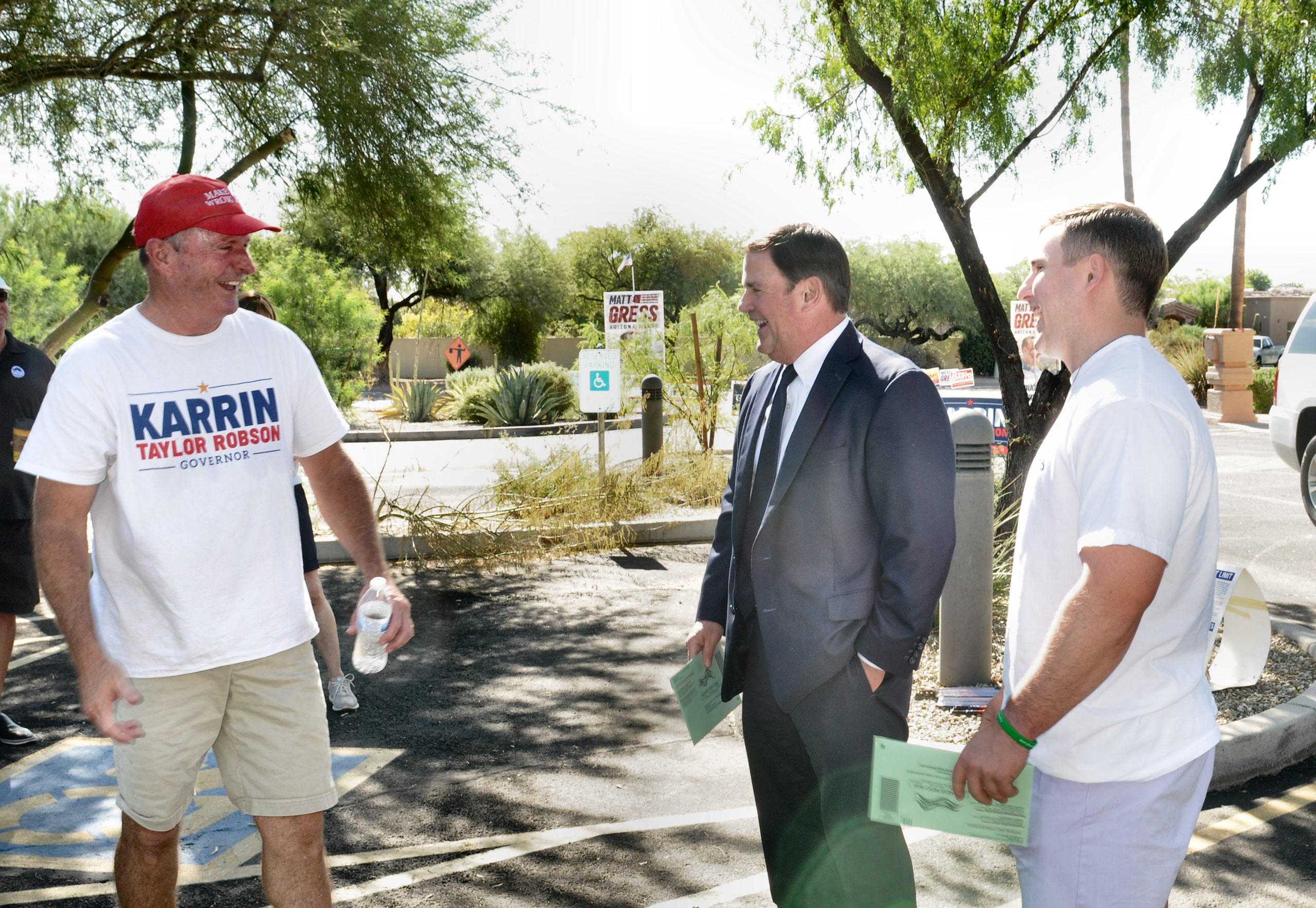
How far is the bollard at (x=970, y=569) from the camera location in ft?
16.2

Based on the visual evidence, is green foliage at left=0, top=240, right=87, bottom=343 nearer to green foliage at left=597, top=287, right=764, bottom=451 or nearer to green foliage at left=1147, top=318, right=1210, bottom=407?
green foliage at left=597, top=287, right=764, bottom=451

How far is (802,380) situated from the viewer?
2.72 metres

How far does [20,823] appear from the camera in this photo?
3912 millimetres

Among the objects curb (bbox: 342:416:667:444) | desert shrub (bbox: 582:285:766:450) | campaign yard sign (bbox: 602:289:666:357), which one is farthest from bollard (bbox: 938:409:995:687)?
curb (bbox: 342:416:667:444)

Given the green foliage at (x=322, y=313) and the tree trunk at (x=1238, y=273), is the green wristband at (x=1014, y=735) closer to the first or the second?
the green foliage at (x=322, y=313)

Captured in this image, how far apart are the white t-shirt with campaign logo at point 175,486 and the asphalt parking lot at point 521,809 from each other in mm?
1199

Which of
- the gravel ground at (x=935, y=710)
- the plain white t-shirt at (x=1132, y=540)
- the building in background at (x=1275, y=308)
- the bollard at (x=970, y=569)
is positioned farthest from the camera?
the building in background at (x=1275, y=308)

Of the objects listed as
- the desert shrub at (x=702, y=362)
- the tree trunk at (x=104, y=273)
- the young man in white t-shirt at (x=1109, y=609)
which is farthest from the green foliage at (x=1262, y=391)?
the young man in white t-shirt at (x=1109, y=609)

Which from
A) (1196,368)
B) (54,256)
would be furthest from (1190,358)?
(54,256)

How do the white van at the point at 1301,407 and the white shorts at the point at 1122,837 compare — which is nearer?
the white shorts at the point at 1122,837

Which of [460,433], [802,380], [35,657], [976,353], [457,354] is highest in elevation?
[457,354]

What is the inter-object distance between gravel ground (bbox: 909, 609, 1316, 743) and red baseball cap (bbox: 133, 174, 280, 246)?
3164mm

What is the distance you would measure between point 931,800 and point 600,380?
355 inches

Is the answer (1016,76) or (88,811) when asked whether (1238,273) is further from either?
(88,811)
